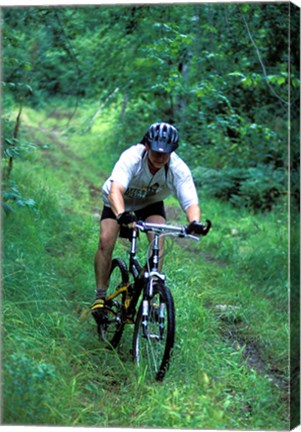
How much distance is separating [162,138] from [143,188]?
0.45 meters

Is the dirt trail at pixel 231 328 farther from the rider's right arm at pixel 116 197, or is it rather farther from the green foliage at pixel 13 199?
the green foliage at pixel 13 199

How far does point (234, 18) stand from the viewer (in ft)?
14.6

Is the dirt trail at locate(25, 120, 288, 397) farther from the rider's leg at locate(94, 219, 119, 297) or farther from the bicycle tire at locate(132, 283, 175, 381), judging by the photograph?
the rider's leg at locate(94, 219, 119, 297)

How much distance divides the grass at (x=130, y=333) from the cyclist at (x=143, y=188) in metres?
0.26

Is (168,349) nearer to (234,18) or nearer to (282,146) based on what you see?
(234,18)

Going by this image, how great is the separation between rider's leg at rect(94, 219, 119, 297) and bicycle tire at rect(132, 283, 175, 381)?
0.65 meters

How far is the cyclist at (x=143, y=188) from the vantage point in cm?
349

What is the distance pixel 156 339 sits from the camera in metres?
3.30

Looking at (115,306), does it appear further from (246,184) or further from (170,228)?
(246,184)

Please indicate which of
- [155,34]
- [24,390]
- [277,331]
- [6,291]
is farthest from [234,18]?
[24,390]

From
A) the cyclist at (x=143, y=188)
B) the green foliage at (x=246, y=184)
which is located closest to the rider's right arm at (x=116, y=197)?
the cyclist at (x=143, y=188)

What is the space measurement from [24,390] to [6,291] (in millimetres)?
783

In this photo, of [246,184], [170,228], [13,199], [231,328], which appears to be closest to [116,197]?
[170,228]

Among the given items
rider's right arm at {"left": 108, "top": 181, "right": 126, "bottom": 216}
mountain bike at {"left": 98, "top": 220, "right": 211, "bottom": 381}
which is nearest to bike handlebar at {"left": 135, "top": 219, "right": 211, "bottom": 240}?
mountain bike at {"left": 98, "top": 220, "right": 211, "bottom": 381}
